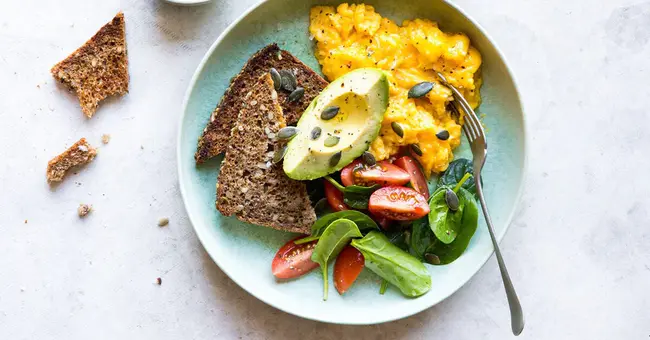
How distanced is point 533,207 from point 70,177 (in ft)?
6.12

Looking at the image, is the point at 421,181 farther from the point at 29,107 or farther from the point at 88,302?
the point at 29,107

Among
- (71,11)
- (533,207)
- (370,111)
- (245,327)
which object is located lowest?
(245,327)

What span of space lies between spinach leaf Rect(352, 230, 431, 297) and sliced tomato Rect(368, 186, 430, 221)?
11cm

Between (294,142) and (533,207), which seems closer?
(294,142)

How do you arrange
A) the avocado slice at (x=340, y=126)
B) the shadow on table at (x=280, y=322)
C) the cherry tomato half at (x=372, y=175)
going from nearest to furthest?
the avocado slice at (x=340, y=126)
the cherry tomato half at (x=372, y=175)
the shadow on table at (x=280, y=322)

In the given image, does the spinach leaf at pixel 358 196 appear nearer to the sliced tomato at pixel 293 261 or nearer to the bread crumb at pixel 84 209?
the sliced tomato at pixel 293 261

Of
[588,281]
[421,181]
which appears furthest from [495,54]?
[588,281]

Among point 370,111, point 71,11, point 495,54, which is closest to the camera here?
point 370,111

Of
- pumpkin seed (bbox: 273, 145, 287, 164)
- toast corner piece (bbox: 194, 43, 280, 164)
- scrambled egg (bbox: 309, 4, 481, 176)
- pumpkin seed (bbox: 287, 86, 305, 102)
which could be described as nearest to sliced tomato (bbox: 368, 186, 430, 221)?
scrambled egg (bbox: 309, 4, 481, 176)

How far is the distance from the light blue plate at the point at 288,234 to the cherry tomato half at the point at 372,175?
0.31 m

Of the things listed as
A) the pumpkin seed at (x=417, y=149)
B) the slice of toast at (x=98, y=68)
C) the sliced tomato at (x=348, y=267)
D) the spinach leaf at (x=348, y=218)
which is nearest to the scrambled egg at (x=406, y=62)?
the pumpkin seed at (x=417, y=149)

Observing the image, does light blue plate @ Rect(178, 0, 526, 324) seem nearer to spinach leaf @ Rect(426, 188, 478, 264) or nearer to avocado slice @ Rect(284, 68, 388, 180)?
spinach leaf @ Rect(426, 188, 478, 264)

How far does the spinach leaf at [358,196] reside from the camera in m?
2.05

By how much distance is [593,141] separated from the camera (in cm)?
231
